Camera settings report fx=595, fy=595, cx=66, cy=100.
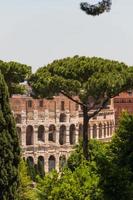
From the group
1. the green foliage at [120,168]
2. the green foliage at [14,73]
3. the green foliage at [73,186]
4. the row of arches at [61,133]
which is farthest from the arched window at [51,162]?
the green foliage at [73,186]

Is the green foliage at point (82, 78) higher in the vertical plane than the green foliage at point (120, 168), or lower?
higher

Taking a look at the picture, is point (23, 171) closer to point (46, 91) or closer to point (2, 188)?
point (46, 91)

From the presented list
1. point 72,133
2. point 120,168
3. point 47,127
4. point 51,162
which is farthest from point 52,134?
point 120,168

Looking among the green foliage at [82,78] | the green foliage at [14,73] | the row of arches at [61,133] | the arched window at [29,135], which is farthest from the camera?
the row of arches at [61,133]

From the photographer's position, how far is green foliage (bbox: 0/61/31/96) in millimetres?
25188

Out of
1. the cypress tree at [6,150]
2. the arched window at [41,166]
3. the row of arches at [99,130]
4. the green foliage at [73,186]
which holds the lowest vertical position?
the arched window at [41,166]

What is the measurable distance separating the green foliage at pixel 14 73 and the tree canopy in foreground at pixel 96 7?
354 inches

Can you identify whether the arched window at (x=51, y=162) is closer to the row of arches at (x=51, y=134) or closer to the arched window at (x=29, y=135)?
the row of arches at (x=51, y=134)

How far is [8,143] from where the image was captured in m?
15.7

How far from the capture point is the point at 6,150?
51.6 ft

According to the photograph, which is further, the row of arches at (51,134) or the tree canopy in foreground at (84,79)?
the row of arches at (51,134)

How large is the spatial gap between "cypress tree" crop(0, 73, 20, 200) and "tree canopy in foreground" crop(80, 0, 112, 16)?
3074 millimetres

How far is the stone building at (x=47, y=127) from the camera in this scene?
180ft

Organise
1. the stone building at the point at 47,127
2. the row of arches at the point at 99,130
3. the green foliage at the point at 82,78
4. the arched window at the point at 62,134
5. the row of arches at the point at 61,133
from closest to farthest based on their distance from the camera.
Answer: the green foliage at the point at 82,78 < the stone building at the point at 47,127 < the row of arches at the point at 61,133 < the arched window at the point at 62,134 < the row of arches at the point at 99,130
